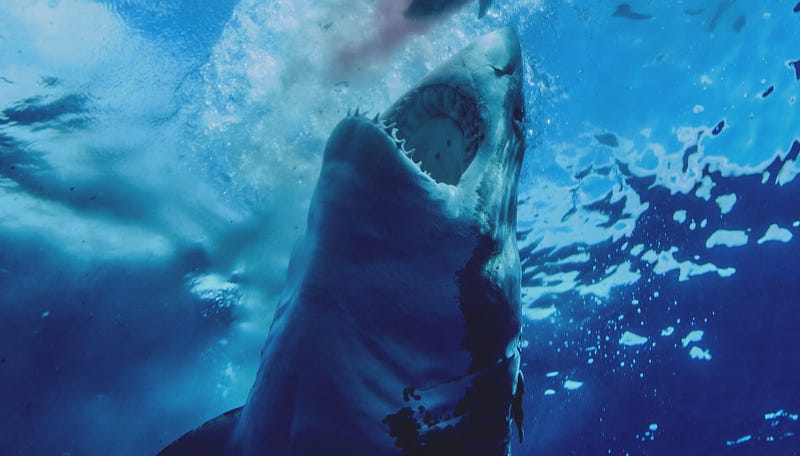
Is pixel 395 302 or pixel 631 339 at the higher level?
pixel 631 339

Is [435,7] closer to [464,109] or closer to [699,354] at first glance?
[464,109]

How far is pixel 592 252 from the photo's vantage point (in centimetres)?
1211

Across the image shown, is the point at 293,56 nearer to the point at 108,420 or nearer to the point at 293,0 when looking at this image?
the point at 293,0

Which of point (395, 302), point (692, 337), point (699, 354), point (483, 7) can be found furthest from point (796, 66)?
point (699, 354)

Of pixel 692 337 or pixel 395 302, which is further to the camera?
pixel 692 337

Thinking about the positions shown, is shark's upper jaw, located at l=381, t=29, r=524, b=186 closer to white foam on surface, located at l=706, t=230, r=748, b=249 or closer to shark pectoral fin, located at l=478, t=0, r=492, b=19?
shark pectoral fin, located at l=478, t=0, r=492, b=19

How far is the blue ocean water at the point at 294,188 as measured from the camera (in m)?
6.98

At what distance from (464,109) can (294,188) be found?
7.17m

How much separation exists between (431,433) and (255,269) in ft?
32.3

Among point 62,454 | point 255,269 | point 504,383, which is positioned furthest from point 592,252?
point 62,454

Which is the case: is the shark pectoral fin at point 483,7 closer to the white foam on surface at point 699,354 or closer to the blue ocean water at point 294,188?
the blue ocean water at point 294,188

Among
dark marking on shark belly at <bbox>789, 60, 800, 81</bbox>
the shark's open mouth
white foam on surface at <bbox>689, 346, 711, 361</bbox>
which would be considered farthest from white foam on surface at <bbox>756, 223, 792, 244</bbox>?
the shark's open mouth

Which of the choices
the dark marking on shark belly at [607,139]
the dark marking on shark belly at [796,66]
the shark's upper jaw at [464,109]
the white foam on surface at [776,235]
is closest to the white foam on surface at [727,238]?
the white foam on surface at [776,235]

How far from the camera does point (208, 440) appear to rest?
A: 2834mm
